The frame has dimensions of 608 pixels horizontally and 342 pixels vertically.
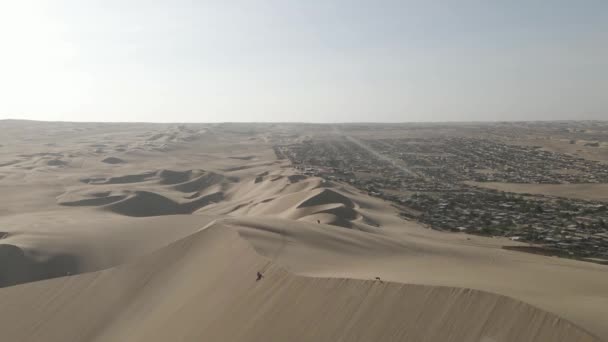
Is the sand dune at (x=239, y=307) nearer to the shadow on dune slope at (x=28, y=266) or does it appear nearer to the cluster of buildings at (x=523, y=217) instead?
the shadow on dune slope at (x=28, y=266)

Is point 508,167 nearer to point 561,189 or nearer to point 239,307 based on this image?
point 561,189

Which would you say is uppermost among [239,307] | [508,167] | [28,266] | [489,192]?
[239,307]

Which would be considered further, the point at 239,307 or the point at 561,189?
the point at 561,189

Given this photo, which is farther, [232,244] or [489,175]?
[489,175]

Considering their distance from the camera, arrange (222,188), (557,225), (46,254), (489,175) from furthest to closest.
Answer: (489,175) < (222,188) < (557,225) < (46,254)

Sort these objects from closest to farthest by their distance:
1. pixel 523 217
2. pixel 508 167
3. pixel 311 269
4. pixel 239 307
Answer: pixel 239 307, pixel 311 269, pixel 523 217, pixel 508 167

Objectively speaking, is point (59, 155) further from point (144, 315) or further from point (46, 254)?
point (144, 315)

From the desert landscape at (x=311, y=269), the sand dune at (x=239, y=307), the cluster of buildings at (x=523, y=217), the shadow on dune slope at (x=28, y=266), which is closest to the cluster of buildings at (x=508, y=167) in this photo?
the desert landscape at (x=311, y=269)

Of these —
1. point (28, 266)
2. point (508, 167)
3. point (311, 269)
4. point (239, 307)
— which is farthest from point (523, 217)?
point (508, 167)

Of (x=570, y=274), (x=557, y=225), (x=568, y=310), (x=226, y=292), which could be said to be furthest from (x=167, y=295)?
(x=557, y=225)
